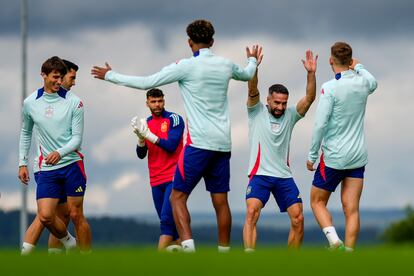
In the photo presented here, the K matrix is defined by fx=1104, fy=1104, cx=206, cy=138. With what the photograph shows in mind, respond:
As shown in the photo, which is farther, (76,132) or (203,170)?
(76,132)

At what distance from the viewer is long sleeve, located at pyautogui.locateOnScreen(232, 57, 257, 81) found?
1480 cm

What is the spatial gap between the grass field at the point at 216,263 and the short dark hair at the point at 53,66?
4563 mm

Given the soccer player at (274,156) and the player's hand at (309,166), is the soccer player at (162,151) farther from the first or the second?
the player's hand at (309,166)

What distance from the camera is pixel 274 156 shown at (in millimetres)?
16703

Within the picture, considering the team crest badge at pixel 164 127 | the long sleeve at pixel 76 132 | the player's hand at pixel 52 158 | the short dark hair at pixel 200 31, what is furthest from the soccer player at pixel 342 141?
the player's hand at pixel 52 158

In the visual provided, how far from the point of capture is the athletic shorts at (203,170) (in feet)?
48.1

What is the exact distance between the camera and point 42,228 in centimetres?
1730

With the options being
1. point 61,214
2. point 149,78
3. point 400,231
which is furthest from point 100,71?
point 400,231

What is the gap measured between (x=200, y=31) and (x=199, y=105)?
0.99 metres

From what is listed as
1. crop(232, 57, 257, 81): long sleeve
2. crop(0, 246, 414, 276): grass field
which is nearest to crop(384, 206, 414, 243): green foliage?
crop(232, 57, 257, 81): long sleeve

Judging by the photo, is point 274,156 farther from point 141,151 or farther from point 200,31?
point 200,31

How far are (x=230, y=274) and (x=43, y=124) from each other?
7.10 m

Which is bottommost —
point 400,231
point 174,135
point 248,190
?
point 400,231

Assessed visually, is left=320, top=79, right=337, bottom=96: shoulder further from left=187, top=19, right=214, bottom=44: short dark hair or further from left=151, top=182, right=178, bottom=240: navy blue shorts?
left=151, top=182, right=178, bottom=240: navy blue shorts
